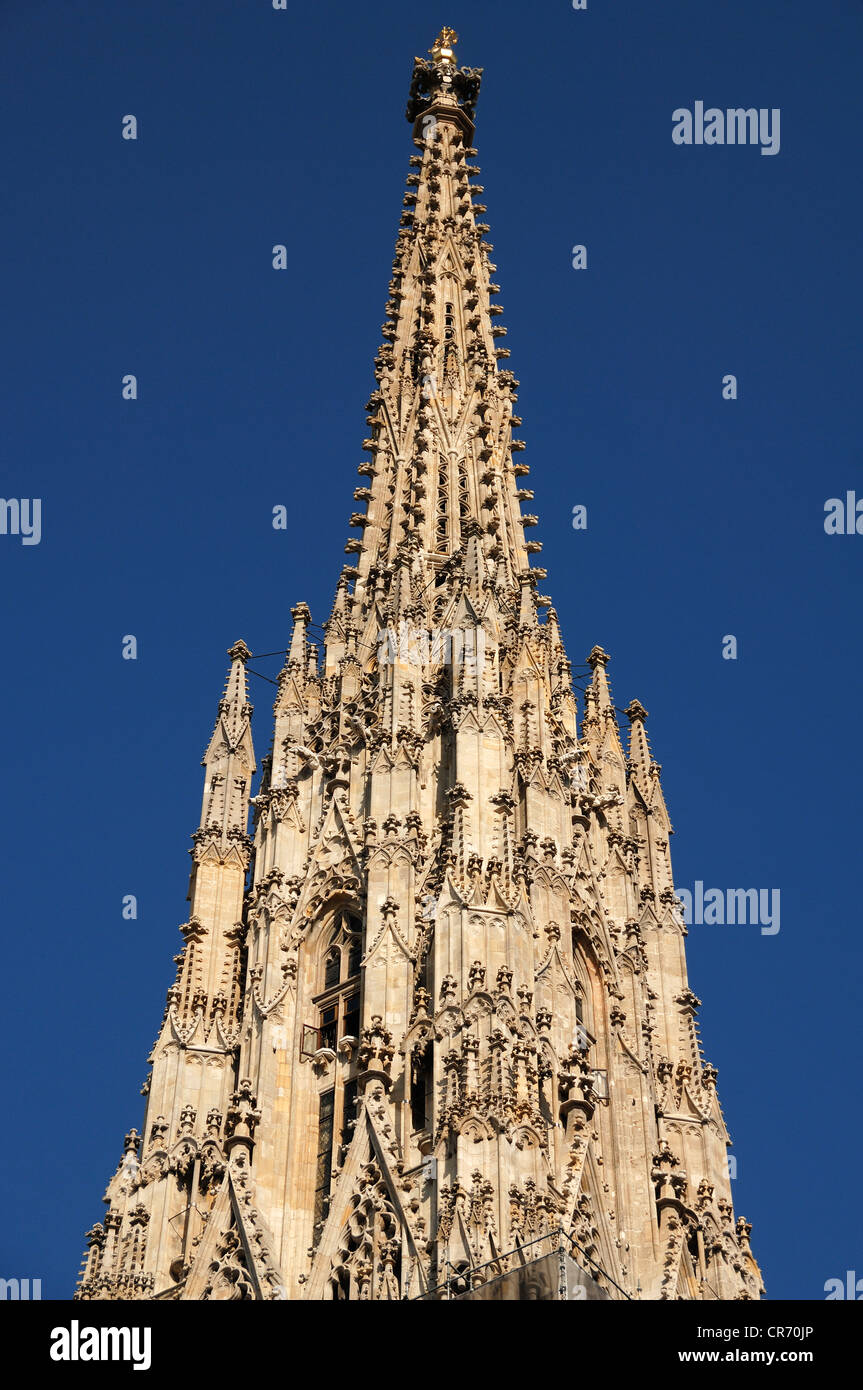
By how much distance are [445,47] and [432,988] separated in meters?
44.1

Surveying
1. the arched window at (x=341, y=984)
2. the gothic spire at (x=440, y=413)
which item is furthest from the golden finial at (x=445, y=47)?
the arched window at (x=341, y=984)

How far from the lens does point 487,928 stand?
53250mm

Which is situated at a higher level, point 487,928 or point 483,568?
point 483,568

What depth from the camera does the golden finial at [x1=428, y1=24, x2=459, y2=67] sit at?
287 ft

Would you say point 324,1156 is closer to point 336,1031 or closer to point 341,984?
point 336,1031

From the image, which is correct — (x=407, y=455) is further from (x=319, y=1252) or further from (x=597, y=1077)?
(x=319, y=1252)

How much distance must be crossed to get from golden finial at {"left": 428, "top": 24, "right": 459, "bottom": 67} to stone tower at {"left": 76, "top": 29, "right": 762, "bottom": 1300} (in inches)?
889

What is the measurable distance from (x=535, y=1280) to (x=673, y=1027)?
58.4ft

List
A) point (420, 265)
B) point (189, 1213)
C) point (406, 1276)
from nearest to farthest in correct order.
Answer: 1. point (406, 1276)
2. point (189, 1213)
3. point (420, 265)

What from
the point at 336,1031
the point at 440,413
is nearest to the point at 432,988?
the point at 336,1031

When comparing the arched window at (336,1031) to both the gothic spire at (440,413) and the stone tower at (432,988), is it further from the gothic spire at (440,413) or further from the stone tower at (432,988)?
the gothic spire at (440,413)

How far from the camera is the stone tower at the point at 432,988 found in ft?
163
